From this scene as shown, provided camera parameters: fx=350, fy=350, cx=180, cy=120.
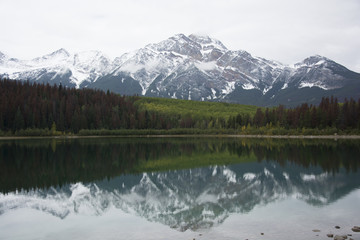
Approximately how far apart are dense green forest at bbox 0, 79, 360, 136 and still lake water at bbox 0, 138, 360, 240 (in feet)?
268

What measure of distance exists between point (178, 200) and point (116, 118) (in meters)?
123

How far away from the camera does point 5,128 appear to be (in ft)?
393

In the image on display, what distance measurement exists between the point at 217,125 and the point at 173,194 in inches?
4997

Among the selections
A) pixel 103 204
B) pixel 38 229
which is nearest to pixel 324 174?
pixel 103 204

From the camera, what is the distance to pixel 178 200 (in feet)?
82.9

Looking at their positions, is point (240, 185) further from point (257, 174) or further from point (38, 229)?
point (38, 229)

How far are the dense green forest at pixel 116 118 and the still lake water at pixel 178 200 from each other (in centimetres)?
8171

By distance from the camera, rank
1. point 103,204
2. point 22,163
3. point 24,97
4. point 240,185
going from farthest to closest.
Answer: point 24,97, point 22,163, point 240,185, point 103,204

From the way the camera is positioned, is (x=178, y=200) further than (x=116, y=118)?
No

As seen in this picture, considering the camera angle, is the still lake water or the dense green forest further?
the dense green forest

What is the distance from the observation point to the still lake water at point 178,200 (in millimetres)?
18172

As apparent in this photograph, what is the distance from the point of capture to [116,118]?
478ft

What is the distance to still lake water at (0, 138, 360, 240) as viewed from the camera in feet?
59.6

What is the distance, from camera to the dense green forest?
11944 cm
